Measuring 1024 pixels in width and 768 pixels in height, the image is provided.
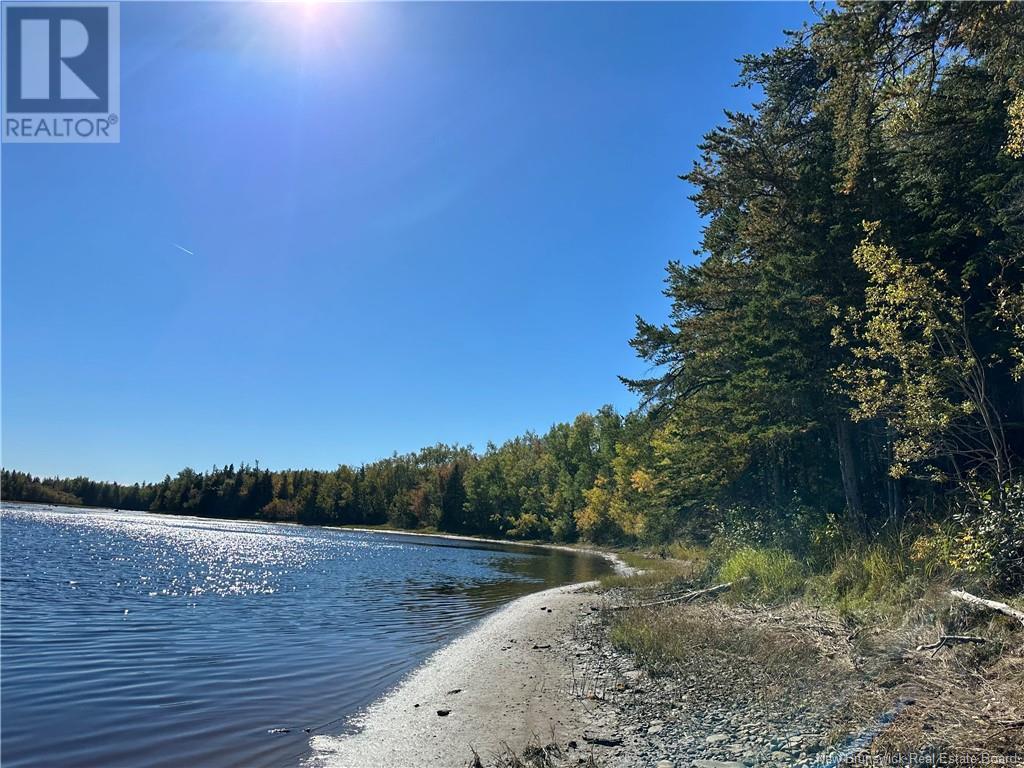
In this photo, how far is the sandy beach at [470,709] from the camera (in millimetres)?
9117

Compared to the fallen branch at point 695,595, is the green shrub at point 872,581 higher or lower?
higher

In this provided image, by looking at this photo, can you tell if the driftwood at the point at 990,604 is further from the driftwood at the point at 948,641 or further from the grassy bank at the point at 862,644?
the driftwood at the point at 948,641

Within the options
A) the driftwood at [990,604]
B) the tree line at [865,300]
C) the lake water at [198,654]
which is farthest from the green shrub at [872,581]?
the lake water at [198,654]

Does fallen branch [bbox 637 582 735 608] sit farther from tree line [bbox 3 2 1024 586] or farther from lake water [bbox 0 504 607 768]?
lake water [bbox 0 504 607 768]

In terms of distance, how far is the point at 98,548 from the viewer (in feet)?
153

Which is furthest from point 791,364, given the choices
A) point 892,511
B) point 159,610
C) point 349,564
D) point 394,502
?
point 394,502

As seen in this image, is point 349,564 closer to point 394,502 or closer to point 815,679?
point 815,679

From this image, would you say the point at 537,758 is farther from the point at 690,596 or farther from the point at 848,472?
the point at 848,472

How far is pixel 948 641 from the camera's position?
324 inches

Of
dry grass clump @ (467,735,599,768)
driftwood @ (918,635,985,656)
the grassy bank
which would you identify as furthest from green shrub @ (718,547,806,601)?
dry grass clump @ (467,735,599,768)

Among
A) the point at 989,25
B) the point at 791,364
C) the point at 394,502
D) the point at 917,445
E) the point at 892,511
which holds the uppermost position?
the point at 989,25

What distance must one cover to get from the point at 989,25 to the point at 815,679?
10074mm

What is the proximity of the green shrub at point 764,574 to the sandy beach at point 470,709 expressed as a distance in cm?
572

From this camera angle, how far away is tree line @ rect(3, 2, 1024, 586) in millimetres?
10008
